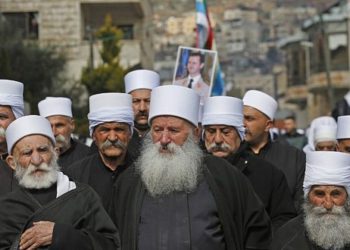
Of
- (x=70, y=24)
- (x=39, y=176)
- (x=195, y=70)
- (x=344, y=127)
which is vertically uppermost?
(x=70, y=24)

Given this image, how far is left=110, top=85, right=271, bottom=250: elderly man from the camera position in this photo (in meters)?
7.26

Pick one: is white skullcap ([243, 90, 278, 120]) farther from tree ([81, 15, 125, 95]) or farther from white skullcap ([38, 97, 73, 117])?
tree ([81, 15, 125, 95])

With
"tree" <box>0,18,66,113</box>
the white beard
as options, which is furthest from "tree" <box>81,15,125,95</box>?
the white beard

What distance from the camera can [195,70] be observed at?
14812 mm

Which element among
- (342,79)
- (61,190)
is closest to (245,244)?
(61,190)

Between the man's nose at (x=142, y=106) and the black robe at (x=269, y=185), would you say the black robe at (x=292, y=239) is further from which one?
the man's nose at (x=142, y=106)

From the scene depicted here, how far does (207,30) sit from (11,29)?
99.4 feet

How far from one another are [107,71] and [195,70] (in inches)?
1186

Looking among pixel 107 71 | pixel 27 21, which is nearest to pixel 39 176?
pixel 107 71

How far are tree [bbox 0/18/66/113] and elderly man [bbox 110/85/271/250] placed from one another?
3765 cm

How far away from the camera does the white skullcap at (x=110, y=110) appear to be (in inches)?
363

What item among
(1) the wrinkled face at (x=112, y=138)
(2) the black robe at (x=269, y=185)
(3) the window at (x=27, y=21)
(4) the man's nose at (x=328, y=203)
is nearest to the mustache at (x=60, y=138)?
(1) the wrinkled face at (x=112, y=138)

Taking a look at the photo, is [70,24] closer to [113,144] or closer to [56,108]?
[56,108]

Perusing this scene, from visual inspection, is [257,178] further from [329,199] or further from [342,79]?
[342,79]
